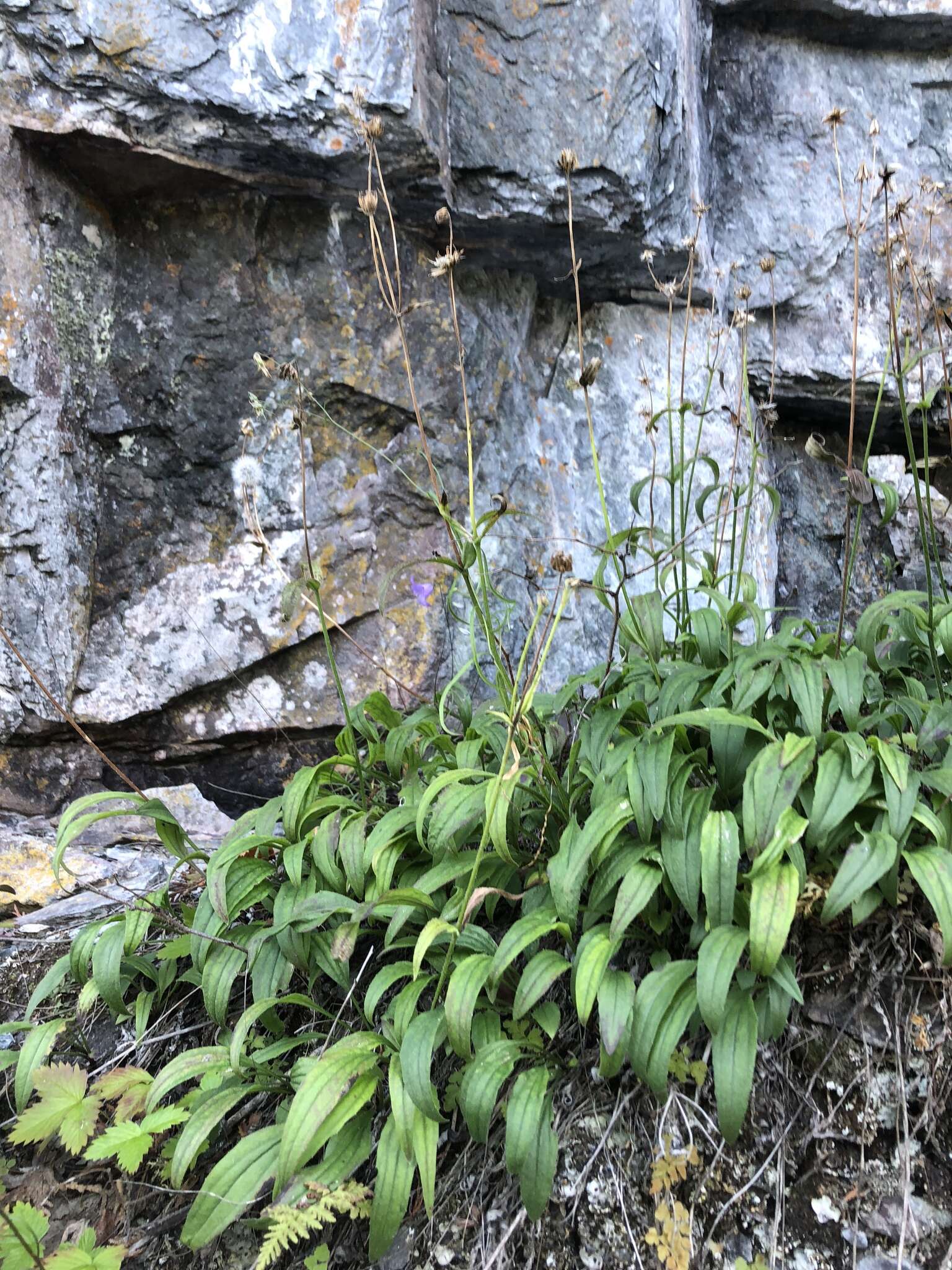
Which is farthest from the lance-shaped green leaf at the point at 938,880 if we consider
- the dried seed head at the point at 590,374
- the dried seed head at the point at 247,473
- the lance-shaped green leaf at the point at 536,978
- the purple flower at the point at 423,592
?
the dried seed head at the point at 247,473

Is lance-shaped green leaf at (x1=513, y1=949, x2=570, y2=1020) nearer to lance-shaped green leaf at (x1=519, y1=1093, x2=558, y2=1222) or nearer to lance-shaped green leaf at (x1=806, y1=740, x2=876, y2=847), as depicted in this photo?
lance-shaped green leaf at (x1=519, y1=1093, x2=558, y2=1222)

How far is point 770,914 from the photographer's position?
4.49ft

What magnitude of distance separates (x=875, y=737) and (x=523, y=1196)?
101 cm

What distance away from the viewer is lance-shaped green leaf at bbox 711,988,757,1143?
130 cm

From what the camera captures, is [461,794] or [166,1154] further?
[461,794]

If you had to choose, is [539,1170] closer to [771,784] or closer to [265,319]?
[771,784]

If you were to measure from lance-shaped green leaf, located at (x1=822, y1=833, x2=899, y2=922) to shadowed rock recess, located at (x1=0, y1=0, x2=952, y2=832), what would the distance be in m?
1.51

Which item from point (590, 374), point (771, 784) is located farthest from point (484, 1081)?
point (590, 374)

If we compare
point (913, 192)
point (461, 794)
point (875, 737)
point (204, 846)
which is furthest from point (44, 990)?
point (913, 192)

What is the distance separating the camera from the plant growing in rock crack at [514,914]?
56.3 inches

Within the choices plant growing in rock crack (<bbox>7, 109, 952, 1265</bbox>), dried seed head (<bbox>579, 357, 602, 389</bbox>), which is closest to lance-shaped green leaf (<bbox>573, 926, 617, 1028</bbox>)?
plant growing in rock crack (<bbox>7, 109, 952, 1265</bbox>)

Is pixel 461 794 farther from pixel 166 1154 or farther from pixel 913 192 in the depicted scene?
pixel 913 192

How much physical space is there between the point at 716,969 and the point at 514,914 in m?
0.62

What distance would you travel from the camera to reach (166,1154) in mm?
1631
